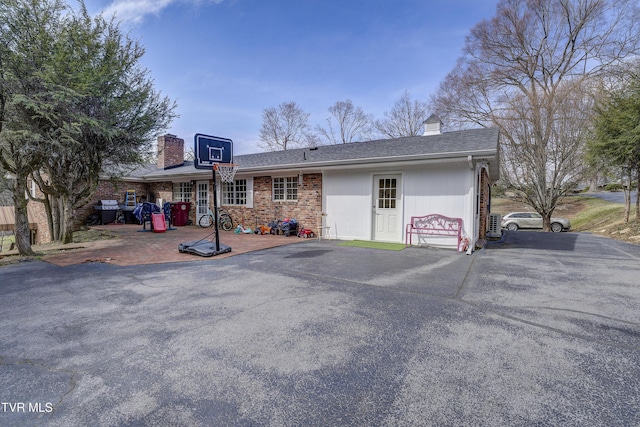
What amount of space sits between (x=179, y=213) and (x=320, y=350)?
1310 centimetres

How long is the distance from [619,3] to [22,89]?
25035mm

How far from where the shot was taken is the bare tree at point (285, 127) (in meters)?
31.3

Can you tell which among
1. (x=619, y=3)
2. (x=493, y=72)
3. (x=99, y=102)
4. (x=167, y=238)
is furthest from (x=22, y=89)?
(x=619, y=3)

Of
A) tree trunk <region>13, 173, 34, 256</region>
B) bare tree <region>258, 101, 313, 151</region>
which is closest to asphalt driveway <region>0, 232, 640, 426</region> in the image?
tree trunk <region>13, 173, 34, 256</region>

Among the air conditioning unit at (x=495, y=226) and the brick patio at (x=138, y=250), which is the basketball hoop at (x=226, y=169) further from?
the air conditioning unit at (x=495, y=226)

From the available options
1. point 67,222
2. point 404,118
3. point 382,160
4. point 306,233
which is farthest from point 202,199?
point 404,118

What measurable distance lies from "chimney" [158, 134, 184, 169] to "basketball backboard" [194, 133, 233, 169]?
1023 centimetres

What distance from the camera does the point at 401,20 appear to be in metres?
12.1

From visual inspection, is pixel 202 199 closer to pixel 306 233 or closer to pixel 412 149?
pixel 306 233

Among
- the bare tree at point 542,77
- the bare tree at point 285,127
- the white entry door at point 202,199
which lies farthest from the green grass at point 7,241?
the bare tree at point 542,77

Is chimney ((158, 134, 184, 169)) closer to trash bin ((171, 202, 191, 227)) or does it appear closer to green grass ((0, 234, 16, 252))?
trash bin ((171, 202, 191, 227))

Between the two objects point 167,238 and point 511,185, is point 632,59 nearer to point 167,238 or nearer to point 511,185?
point 511,185

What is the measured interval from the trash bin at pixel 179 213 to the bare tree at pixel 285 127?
18.5m

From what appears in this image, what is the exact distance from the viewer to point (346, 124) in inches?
1224
